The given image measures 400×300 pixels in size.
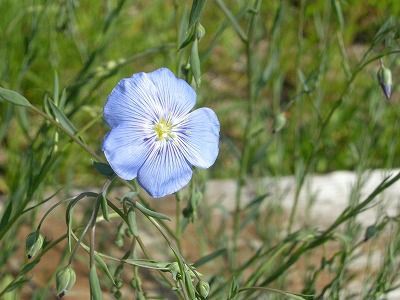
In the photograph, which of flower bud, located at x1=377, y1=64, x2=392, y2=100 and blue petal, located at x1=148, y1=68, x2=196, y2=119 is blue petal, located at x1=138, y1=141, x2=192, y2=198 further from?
flower bud, located at x1=377, y1=64, x2=392, y2=100

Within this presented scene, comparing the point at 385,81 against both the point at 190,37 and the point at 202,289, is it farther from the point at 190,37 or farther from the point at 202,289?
the point at 202,289

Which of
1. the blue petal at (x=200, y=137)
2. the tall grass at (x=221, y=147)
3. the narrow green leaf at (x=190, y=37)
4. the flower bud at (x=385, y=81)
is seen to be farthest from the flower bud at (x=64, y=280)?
the flower bud at (x=385, y=81)

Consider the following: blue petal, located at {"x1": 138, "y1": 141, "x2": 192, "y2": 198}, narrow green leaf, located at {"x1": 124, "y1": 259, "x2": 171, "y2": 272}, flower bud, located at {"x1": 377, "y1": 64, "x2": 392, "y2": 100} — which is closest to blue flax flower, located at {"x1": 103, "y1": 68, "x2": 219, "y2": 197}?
blue petal, located at {"x1": 138, "y1": 141, "x2": 192, "y2": 198}

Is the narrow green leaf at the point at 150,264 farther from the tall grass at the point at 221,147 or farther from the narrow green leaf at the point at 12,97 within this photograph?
the narrow green leaf at the point at 12,97

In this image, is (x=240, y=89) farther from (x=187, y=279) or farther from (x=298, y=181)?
(x=187, y=279)

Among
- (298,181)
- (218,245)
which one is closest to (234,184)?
(218,245)

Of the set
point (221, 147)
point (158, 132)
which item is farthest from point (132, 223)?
point (221, 147)
